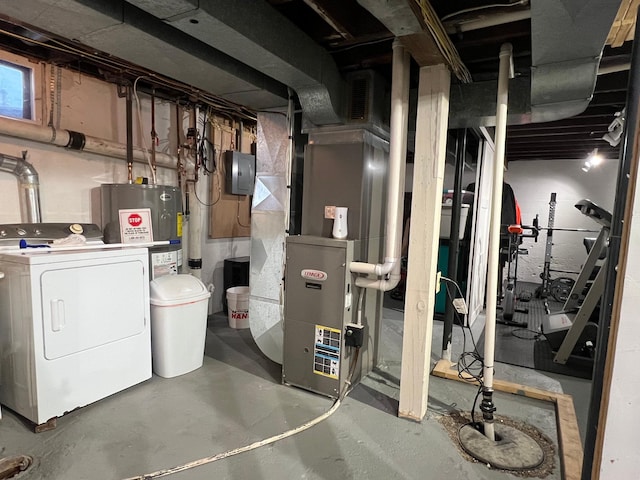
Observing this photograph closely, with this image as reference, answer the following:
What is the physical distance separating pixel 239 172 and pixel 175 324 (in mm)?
2158

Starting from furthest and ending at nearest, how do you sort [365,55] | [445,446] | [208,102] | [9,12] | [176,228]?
[208,102], [176,228], [365,55], [445,446], [9,12]

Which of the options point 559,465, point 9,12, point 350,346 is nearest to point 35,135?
point 9,12

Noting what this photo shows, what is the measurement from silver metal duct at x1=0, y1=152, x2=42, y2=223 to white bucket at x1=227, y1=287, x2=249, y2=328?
6.04 ft

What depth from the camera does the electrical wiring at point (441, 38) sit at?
1670mm

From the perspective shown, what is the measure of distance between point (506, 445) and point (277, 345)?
1.76 meters

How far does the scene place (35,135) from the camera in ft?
8.63

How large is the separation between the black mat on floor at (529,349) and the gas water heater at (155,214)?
3.14m

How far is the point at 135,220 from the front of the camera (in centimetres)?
306

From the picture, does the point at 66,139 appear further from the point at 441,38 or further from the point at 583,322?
the point at 583,322

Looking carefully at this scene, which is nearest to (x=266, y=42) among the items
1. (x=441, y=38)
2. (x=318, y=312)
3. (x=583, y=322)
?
(x=441, y=38)

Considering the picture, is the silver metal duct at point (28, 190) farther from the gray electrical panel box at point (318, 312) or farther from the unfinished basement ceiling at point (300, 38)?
the gray electrical panel box at point (318, 312)

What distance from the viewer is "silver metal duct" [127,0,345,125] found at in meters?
1.59

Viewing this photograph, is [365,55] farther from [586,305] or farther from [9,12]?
[586,305]

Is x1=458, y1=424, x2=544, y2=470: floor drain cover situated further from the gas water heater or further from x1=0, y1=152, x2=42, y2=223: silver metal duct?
x1=0, y1=152, x2=42, y2=223: silver metal duct
